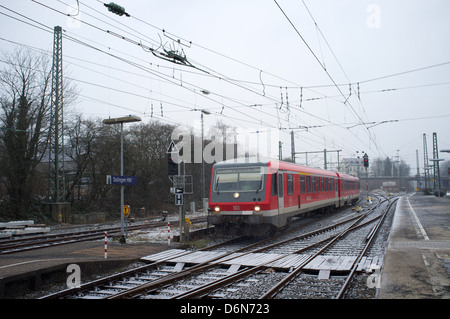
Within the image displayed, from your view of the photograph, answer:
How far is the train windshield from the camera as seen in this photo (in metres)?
13.2

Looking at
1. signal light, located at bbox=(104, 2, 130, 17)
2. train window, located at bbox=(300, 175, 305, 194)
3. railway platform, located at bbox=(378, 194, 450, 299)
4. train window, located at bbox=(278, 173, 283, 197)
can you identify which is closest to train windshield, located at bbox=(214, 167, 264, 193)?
train window, located at bbox=(278, 173, 283, 197)

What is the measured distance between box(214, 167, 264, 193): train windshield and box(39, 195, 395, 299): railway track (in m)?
2.23

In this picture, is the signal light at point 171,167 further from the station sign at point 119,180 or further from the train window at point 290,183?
the train window at point 290,183

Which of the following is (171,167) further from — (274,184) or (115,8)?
(115,8)

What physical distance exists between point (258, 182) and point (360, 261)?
4.70m

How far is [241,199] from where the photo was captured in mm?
13172

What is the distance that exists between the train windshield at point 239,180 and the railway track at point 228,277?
223 centimetres

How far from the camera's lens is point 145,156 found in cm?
3625

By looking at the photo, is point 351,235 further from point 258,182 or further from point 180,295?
point 180,295

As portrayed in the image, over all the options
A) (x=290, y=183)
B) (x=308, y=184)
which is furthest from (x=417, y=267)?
(x=308, y=184)

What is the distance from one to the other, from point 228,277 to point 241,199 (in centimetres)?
541

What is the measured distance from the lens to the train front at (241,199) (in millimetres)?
12867

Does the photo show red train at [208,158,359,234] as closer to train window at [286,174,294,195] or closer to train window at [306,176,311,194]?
train window at [286,174,294,195]
